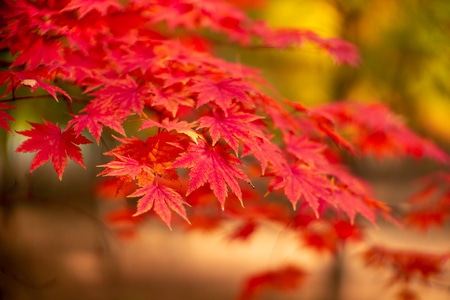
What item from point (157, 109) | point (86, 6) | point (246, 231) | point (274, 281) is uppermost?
point (86, 6)

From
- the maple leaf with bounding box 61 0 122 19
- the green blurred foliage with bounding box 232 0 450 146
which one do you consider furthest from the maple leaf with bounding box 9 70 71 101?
the green blurred foliage with bounding box 232 0 450 146

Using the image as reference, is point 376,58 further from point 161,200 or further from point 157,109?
point 161,200

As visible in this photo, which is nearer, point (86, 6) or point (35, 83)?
point (35, 83)

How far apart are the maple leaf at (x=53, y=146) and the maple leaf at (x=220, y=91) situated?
0.98 feet

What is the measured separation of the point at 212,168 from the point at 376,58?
3.34 m

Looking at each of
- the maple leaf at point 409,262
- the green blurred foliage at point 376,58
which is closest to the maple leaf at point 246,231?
the maple leaf at point 409,262

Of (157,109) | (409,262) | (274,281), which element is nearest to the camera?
(157,109)

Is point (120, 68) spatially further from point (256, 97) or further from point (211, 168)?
point (211, 168)

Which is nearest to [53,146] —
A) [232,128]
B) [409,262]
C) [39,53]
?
[39,53]

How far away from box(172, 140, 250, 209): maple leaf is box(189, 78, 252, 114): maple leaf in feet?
0.44

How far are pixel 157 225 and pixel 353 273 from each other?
2.10 meters

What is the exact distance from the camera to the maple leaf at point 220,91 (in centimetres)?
118

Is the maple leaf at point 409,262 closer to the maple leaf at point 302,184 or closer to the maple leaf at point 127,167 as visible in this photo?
the maple leaf at point 302,184

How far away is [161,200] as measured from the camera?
105cm
